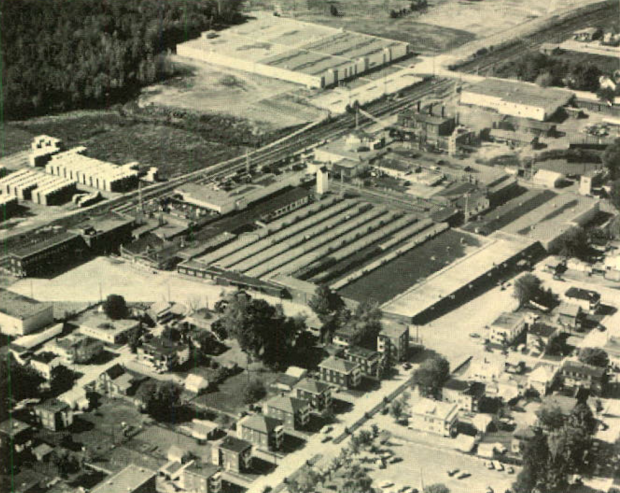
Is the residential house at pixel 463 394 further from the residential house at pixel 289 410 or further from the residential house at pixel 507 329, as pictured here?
the residential house at pixel 289 410

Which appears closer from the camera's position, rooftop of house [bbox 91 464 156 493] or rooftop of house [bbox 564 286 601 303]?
rooftop of house [bbox 91 464 156 493]

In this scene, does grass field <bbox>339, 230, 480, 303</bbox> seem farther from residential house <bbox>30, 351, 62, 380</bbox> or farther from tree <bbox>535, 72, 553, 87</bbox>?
tree <bbox>535, 72, 553, 87</bbox>

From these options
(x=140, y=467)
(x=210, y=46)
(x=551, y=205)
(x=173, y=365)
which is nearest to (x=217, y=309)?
Answer: (x=173, y=365)

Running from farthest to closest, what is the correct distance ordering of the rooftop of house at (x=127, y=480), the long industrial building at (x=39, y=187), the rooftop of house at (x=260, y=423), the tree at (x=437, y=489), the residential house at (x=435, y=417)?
the long industrial building at (x=39, y=187)
the residential house at (x=435, y=417)
the rooftop of house at (x=260, y=423)
the rooftop of house at (x=127, y=480)
the tree at (x=437, y=489)

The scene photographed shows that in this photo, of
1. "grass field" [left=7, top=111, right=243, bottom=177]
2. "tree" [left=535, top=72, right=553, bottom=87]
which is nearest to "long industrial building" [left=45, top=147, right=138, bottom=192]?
"grass field" [left=7, top=111, right=243, bottom=177]

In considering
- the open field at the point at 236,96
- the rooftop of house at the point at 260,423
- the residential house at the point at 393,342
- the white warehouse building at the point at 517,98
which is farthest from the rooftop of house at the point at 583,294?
the open field at the point at 236,96

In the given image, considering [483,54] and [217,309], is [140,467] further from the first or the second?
[483,54]
